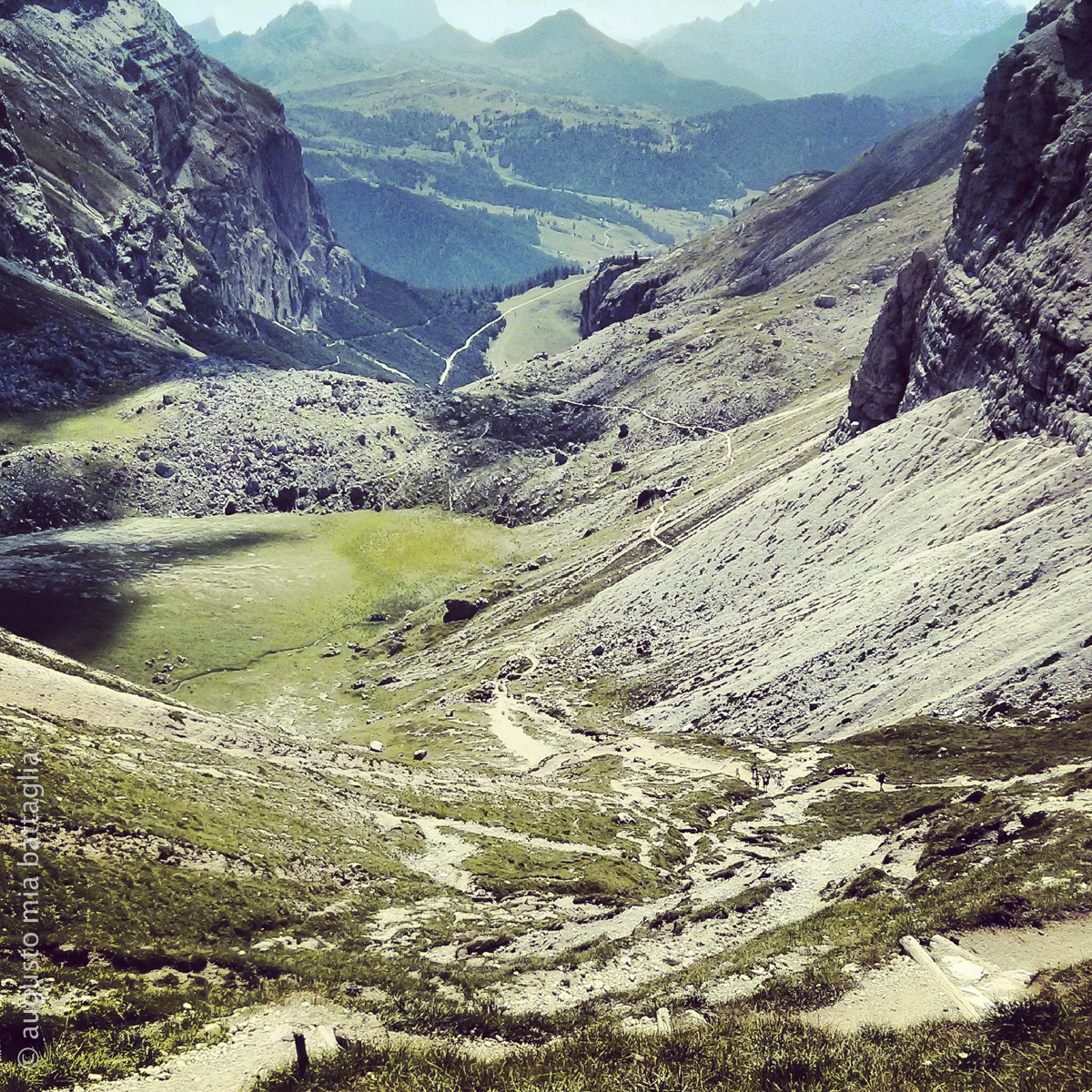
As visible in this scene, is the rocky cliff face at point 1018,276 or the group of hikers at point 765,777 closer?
the group of hikers at point 765,777

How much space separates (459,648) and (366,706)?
1492 cm

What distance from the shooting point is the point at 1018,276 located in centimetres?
8650

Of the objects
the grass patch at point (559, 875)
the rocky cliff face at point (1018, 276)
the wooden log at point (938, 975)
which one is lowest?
the grass patch at point (559, 875)

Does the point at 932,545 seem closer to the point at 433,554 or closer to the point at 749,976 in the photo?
the point at 749,976

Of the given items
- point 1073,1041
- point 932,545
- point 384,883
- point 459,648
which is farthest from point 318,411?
point 1073,1041

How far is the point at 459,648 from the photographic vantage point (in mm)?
117188

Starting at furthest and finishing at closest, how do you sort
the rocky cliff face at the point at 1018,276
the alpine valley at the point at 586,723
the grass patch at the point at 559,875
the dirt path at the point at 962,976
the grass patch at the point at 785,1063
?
the rocky cliff face at the point at 1018,276 < the grass patch at the point at 559,875 < the alpine valley at the point at 586,723 < the dirt path at the point at 962,976 < the grass patch at the point at 785,1063

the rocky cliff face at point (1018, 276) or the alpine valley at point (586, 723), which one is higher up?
the rocky cliff face at point (1018, 276)

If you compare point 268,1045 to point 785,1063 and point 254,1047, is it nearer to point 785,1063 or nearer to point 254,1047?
point 254,1047

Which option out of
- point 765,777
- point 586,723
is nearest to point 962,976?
point 765,777

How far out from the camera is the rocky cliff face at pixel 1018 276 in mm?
76625

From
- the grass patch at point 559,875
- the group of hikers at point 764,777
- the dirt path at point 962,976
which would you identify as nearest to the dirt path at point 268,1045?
the dirt path at point 962,976

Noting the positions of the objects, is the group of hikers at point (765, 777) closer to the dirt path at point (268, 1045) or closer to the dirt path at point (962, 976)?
the dirt path at point (962, 976)

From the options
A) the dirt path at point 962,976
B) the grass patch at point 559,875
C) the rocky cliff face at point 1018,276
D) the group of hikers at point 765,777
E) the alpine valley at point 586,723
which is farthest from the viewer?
the rocky cliff face at point 1018,276
